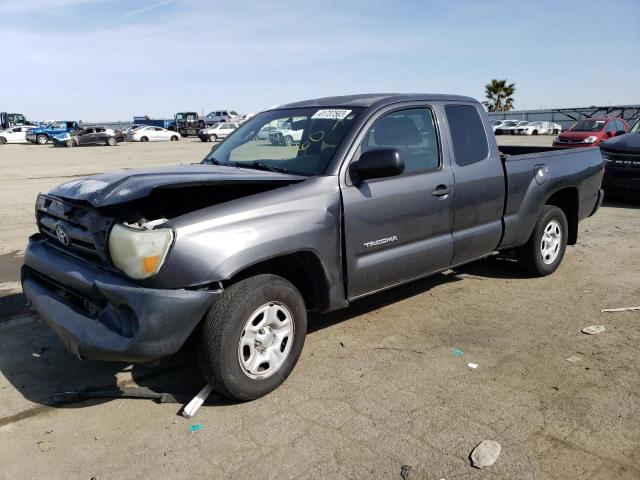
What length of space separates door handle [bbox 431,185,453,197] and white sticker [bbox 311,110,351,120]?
0.91 m

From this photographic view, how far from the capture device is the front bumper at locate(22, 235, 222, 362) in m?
2.94

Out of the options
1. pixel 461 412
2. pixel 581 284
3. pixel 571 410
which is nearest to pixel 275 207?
pixel 461 412

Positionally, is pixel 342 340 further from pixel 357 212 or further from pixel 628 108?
pixel 628 108

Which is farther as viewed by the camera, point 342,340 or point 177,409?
point 342,340

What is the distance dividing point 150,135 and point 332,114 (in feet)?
139

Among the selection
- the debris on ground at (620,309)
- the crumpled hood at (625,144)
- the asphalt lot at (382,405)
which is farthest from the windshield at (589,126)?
the debris on ground at (620,309)

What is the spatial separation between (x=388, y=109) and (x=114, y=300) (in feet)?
7.93

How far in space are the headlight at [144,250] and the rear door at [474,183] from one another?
2.51 meters

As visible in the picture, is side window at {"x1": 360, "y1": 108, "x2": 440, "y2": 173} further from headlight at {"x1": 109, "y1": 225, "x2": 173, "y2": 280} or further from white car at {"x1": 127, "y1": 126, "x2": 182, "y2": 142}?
white car at {"x1": 127, "y1": 126, "x2": 182, "y2": 142}

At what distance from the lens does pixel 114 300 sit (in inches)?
118

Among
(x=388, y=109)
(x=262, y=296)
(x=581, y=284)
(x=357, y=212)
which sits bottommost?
(x=581, y=284)

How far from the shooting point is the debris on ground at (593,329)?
439cm

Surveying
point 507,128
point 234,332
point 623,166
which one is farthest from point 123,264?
point 507,128

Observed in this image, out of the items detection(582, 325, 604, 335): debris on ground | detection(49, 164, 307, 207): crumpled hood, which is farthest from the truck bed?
detection(49, 164, 307, 207): crumpled hood
